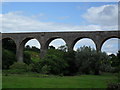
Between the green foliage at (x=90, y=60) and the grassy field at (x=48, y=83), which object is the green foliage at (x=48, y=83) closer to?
the grassy field at (x=48, y=83)

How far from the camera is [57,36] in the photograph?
32.3m

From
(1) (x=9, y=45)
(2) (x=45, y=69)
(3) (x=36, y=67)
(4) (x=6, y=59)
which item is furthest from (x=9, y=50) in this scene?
(2) (x=45, y=69)

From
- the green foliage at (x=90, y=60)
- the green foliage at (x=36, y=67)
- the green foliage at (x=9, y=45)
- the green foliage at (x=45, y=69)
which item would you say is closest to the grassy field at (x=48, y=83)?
the green foliage at (x=45, y=69)

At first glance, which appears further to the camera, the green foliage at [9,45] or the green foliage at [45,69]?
the green foliage at [9,45]

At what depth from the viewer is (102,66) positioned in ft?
81.6

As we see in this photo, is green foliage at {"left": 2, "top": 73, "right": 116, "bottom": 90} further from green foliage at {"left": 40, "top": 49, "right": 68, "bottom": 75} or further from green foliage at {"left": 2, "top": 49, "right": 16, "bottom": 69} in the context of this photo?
green foliage at {"left": 2, "top": 49, "right": 16, "bottom": 69}

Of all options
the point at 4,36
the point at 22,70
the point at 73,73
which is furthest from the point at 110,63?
the point at 4,36

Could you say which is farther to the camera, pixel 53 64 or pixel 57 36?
pixel 57 36

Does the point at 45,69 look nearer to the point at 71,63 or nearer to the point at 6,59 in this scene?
the point at 71,63

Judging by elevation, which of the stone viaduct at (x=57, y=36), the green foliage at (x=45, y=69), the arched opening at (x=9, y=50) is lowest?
the green foliage at (x=45, y=69)

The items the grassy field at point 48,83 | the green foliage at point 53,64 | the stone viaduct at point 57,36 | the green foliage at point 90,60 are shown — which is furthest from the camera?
the stone viaduct at point 57,36

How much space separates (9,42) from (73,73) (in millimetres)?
15096

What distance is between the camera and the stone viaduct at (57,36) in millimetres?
30219

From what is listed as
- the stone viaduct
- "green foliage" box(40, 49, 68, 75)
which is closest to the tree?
"green foliage" box(40, 49, 68, 75)
